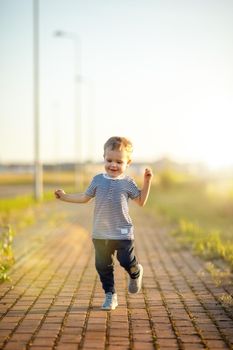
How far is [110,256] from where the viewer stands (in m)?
5.36

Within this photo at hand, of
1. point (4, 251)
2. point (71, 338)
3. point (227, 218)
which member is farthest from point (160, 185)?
point (71, 338)

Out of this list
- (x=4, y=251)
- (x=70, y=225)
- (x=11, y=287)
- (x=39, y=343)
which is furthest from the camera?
(x=70, y=225)

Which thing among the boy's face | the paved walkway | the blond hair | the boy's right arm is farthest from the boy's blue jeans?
the blond hair

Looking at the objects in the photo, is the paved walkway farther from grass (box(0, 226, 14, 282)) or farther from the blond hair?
the blond hair

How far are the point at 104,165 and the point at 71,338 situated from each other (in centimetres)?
174

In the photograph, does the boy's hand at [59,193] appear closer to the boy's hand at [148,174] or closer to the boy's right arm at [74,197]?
the boy's right arm at [74,197]

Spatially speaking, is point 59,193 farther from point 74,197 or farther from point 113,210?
point 113,210

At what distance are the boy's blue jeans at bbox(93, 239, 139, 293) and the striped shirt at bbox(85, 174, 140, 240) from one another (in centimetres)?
6

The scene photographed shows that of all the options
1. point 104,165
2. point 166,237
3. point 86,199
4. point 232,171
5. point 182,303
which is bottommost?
point 232,171

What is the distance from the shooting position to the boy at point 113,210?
5.27 metres

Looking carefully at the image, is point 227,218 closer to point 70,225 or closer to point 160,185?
point 70,225

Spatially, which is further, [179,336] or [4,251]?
[4,251]

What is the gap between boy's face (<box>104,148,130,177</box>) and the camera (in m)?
5.25

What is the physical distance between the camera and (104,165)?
17.7ft
